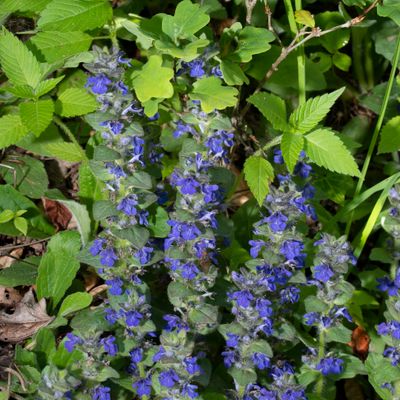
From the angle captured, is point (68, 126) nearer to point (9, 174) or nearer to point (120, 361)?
point (9, 174)

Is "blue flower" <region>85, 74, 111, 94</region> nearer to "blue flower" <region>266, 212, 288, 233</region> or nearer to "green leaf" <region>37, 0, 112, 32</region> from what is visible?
"green leaf" <region>37, 0, 112, 32</region>

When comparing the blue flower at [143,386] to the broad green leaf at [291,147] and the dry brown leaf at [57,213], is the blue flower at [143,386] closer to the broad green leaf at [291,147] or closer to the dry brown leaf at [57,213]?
the broad green leaf at [291,147]

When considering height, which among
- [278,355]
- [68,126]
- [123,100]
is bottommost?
[278,355]

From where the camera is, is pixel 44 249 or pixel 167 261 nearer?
pixel 167 261

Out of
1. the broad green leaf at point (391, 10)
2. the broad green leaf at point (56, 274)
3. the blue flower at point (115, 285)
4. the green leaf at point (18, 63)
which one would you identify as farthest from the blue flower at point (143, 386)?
the broad green leaf at point (391, 10)

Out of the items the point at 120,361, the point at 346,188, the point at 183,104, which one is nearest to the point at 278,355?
the point at 120,361

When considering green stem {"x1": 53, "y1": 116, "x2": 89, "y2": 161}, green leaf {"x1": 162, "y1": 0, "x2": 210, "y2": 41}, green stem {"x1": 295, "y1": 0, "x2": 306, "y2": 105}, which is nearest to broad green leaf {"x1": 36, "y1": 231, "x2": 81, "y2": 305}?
green stem {"x1": 53, "y1": 116, "x2": 89, "y2": 161}
